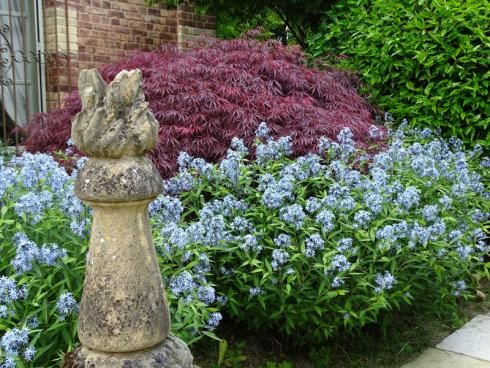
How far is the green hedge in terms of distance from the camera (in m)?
5.69

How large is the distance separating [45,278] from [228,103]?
254 centimetres

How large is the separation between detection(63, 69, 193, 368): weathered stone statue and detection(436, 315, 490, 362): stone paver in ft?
8.87

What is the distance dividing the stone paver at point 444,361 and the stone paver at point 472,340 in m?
0.07

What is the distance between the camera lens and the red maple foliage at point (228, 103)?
15.4 feet

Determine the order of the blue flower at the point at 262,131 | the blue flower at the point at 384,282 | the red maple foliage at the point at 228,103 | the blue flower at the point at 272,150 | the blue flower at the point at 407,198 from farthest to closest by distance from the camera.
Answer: the red maple foliage at the point at 228,103 → the blue flower at the point at 262,131 → the blue flower at the point at 272,150 → the blue flower at the point at 407,198 → the blue flower at the point at 384,282

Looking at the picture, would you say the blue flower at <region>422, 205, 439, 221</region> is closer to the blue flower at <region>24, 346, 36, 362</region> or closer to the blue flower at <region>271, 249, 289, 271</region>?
the blue flower at <region>271, 249, 289, 271</region>

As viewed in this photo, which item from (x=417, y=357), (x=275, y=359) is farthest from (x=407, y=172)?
(x=275, y=359)

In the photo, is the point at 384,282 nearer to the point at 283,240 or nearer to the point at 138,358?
the point at 283,240

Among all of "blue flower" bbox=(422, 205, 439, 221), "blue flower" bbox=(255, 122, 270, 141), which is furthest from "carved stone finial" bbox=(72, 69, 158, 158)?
"blue flower" bbox=(255, 122, 270, 141)

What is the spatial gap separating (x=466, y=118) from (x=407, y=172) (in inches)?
76.2

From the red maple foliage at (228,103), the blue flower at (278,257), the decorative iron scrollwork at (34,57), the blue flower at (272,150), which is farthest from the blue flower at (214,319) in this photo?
the decorative iron scrollwork at (34,57)

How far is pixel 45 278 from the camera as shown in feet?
8.93

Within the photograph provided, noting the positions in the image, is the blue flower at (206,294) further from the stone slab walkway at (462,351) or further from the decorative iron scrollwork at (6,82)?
the decorative iron scrollwork at (6,82)

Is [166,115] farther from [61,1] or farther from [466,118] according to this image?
[61,1]
